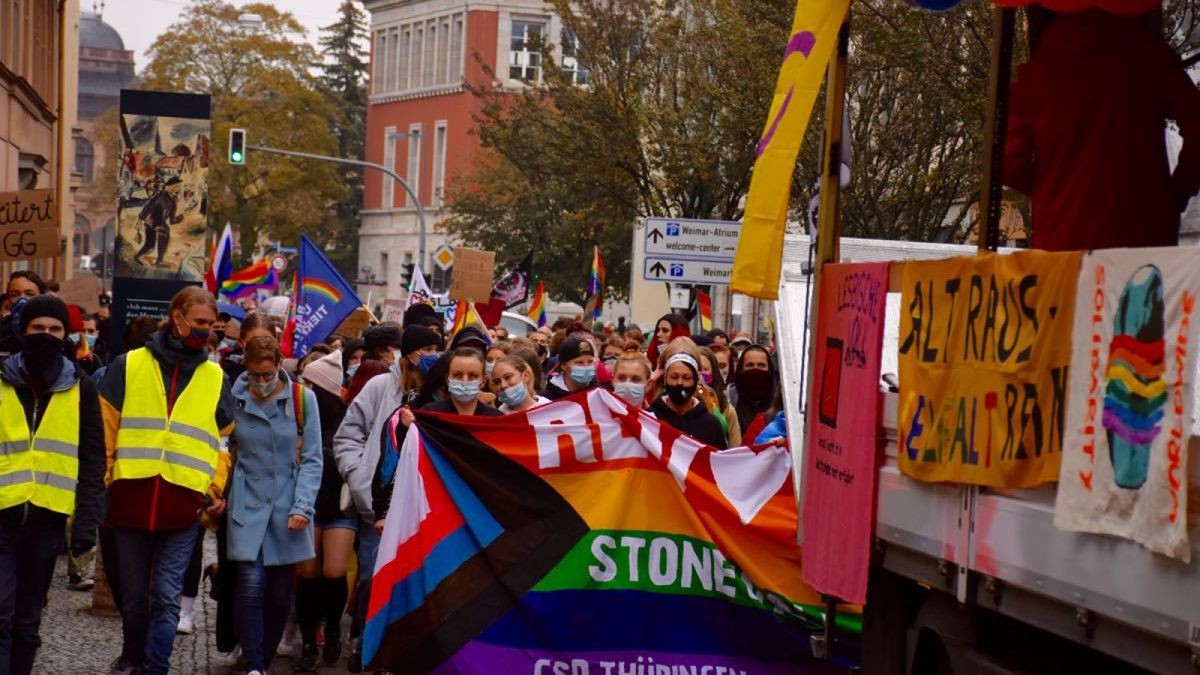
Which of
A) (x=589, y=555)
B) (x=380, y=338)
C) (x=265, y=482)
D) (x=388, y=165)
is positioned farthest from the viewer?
(x=388, y=165)

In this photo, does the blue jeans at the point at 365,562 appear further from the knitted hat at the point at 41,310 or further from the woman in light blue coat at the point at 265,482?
the knitted hat at the point at 41,310

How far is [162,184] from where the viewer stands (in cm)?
2038

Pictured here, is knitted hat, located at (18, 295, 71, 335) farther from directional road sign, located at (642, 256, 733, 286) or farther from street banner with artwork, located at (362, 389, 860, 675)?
directional road sign, located at (642, 256, 733, 286)

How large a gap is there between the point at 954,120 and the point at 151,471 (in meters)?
14.5

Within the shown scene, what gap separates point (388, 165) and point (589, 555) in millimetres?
96656

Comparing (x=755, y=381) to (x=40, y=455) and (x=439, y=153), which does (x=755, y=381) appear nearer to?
(x=40, y=455)

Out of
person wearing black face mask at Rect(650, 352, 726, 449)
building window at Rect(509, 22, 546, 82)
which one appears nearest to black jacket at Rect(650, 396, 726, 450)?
person wearing black face mask at Rect(650, 352, 726, 449)

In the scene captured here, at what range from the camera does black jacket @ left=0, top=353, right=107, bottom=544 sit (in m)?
9.31

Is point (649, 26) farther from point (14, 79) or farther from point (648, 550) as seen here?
point (648, 550)

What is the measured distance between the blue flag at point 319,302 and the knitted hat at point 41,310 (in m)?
9.61

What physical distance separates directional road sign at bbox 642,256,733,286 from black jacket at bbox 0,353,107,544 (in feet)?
42.7

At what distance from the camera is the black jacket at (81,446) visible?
931cm

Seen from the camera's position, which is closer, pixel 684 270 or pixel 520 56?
pixel 684 270

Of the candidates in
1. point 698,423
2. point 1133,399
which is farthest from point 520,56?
point 1133,399
